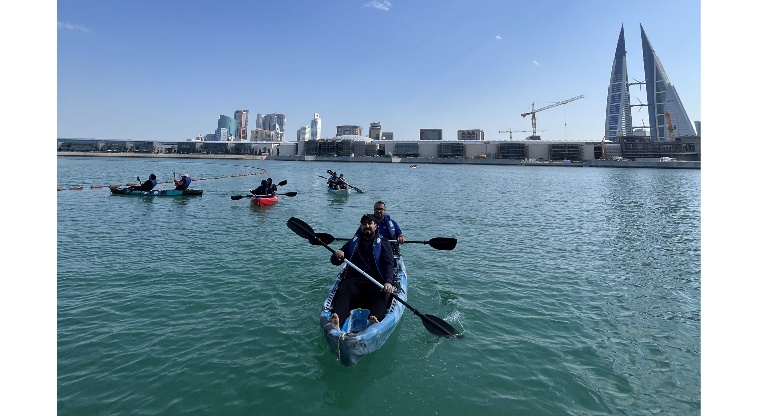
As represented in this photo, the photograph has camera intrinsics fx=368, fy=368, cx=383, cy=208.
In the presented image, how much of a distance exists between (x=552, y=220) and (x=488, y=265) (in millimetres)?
12440

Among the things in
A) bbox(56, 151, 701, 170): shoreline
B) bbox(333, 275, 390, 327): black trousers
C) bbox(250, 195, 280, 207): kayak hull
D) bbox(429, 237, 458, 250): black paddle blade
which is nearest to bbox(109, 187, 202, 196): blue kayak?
bbox(250, 195, 280, 207): kayak hull

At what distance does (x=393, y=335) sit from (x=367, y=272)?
1.45 metres

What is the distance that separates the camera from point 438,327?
A: 7.41m

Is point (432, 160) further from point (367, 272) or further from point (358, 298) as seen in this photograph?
point (358, 298)

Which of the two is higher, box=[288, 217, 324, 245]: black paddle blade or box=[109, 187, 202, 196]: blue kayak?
box=[109, 187, 202, 196]: blue kayak

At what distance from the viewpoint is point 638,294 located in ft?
35.1

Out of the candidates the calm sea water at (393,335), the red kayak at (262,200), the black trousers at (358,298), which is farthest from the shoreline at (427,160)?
the black trousers at (358,298)

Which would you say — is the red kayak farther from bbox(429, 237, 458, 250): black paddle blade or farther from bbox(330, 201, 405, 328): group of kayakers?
bbox(330, 201, 405, 328): group of kayakers

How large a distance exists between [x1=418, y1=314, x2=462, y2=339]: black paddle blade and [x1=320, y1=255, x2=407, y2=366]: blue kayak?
0.60 m

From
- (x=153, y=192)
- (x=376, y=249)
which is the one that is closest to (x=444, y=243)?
(x=376, y=249)

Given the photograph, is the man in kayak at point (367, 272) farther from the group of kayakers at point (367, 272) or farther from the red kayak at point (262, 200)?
the red kayak at point (262, 200)

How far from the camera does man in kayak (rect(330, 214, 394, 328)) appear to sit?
24.6ft
